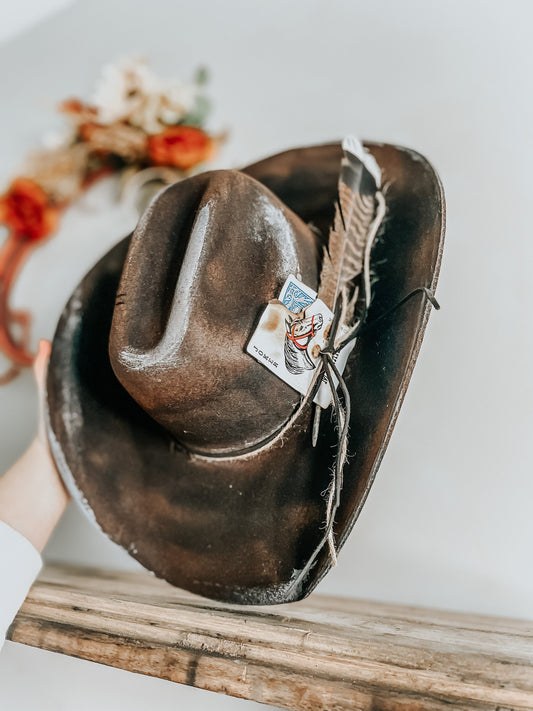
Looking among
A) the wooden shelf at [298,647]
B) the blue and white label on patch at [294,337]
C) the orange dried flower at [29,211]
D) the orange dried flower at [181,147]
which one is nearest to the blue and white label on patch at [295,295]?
the blue and white label on patch at [294,337]

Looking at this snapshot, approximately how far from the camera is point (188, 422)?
833mm

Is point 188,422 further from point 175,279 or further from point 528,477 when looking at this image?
point 528,477

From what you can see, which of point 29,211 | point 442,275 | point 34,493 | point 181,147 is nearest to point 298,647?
point 34,493

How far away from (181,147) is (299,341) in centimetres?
91

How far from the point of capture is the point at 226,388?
2.58ft

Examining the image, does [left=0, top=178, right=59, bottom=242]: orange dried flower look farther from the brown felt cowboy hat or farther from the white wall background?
the brown felt cowboy hat

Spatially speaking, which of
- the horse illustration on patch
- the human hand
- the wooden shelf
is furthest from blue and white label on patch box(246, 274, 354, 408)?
the human hand

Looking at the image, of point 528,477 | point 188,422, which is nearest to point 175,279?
point 188,422

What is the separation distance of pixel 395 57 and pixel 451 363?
2.37 feet

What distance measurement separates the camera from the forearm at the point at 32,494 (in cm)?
104

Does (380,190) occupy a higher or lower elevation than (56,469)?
higher

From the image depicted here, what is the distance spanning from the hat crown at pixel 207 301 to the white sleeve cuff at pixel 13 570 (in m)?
0.38

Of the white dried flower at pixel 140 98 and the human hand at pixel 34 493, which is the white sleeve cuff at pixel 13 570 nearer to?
the human hand at pixel 34 493

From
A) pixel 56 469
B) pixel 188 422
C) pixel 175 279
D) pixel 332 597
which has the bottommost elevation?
pixel 332 597
